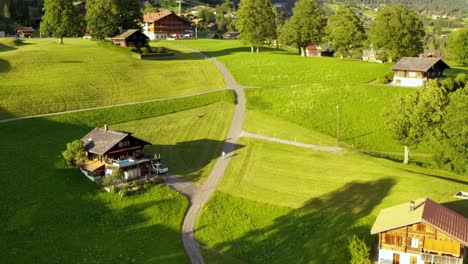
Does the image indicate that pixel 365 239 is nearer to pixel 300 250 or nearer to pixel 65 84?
pixel 300 250

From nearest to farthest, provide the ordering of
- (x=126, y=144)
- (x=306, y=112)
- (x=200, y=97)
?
(x=126, y=144) < (x=306, y=112) < (x=200, y=97)

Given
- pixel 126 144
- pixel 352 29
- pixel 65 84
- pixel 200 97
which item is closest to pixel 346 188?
pixel 126 144

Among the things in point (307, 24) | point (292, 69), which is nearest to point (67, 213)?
point (292, 69)

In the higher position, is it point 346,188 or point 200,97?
point 200,97

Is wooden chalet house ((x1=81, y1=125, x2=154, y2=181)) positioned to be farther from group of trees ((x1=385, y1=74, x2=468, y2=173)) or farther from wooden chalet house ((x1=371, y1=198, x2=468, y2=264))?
group of trees ((x1=385, y1=74, x2=468, y2=173))

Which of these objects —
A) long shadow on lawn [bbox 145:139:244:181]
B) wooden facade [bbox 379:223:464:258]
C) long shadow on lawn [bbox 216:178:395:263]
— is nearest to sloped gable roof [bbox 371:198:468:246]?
wooden facade [bbox 379:223:464:258]

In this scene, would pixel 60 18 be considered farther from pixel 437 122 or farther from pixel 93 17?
pixel 437 122

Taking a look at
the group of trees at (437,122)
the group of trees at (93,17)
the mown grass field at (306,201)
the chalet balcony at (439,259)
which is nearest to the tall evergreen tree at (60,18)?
the group of trees at (93,17)
